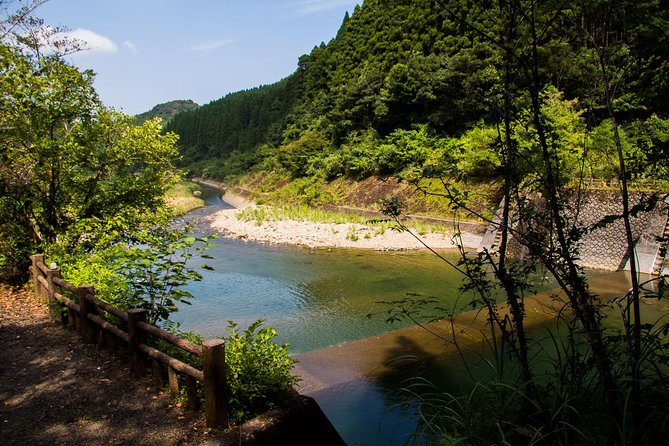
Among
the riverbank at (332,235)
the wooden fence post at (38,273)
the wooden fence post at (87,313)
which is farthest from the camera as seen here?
the riverbank at (332,235)

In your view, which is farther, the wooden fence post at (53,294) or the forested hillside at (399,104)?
the forested hillside at (399,104)

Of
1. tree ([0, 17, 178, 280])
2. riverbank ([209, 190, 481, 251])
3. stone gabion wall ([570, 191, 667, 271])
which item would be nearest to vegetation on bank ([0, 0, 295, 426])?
tree ([0, 17, 178, 280])

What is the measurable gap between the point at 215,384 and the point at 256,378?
513 millimetres

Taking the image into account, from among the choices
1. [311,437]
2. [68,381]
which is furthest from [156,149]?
[311,437]

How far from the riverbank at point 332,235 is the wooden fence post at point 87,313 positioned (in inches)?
433

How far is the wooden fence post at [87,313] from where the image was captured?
16.2 ft

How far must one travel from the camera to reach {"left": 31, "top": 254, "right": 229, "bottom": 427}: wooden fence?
322 centimetres

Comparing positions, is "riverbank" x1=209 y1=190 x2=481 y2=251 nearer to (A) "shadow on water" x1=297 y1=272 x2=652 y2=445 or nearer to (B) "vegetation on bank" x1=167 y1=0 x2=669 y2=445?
(B) "vegetation on bank" x1=167 y1=0 x2=669 y2=445

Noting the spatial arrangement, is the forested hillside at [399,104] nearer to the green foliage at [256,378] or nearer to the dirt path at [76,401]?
the green foliage at [256,378]

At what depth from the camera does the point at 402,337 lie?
6.77 m

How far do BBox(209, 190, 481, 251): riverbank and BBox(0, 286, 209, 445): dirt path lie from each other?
11.3 metres

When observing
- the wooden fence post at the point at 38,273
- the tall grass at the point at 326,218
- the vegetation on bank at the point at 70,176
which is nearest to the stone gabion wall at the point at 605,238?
the tall grass at the point at 326,218

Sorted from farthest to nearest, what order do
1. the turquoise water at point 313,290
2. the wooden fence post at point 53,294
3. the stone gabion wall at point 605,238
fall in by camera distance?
the stone gabion wall at point 605,238 < the turquoise water at point 313,290 < the wooden fence post at point 53,294

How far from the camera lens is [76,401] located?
3.83 m
